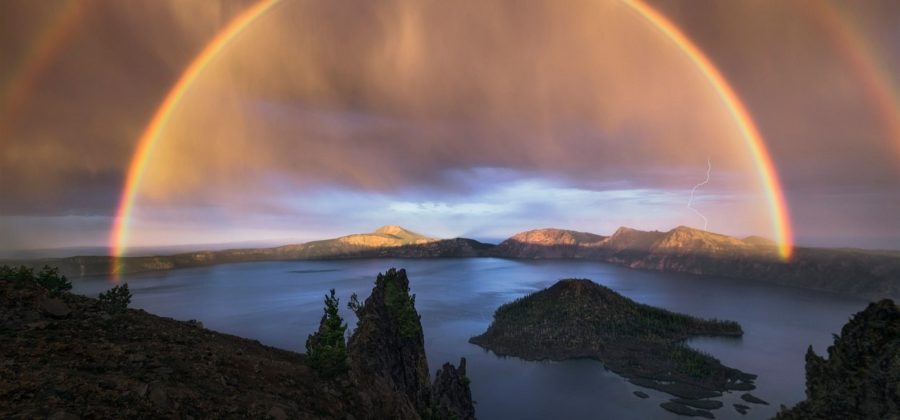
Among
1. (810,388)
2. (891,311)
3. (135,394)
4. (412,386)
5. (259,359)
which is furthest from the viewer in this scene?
(412,386)

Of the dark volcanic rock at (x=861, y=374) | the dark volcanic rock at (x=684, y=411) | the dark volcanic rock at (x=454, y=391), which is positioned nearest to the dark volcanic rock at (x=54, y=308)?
the dark volcanic rock at (x=861, y=374)

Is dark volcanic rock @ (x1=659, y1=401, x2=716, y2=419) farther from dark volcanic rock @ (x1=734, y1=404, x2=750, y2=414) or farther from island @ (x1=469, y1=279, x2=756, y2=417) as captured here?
dark volcanic rock @ (x1=734, y1=404, x2=750, y2=414)

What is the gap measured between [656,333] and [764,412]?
84.0 m

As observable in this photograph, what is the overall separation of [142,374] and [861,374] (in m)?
77.5

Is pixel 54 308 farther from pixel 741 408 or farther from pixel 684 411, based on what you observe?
pixel 741 408

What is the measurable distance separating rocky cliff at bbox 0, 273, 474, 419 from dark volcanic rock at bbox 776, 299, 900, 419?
59.8 m

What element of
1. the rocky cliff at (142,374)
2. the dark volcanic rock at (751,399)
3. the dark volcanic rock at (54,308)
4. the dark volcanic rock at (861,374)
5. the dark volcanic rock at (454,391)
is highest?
the dark volcanic rock at (54,308)

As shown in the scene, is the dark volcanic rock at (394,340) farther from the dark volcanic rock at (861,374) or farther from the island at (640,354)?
the island at (640,354)

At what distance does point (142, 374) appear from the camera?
50.3ft

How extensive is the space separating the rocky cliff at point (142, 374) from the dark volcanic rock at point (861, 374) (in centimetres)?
5982

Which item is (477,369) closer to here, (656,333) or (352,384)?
(656,333)

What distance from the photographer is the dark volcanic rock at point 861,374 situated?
158 ft

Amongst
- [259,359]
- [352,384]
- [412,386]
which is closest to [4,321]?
[259,359]

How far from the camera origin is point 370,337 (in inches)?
2472
